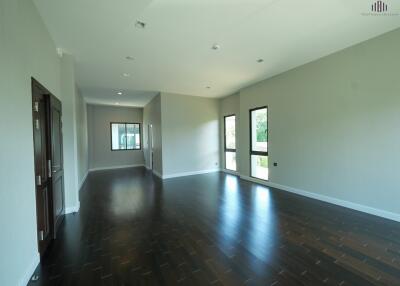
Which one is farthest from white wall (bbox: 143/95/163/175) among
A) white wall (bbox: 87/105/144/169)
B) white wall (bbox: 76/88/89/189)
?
white wall (bbox: 76/88/89/189)

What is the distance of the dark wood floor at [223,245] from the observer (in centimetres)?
198

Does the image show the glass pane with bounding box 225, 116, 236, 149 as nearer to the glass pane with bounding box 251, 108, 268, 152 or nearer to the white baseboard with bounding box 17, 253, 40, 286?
the glass pane with bounding box 251, 108, 268, 152

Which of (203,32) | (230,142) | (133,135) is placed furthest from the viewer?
(133,135)

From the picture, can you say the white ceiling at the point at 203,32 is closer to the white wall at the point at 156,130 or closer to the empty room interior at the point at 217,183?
the empty room interior at the point at 217,183

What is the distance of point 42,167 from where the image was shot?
251cm

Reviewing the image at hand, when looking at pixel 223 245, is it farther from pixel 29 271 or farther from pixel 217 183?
pixel 217 183

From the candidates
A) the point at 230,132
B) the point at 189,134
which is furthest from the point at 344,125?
the point at 189,134

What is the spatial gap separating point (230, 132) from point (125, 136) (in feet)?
18.9

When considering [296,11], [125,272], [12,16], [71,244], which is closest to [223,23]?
[296,11]

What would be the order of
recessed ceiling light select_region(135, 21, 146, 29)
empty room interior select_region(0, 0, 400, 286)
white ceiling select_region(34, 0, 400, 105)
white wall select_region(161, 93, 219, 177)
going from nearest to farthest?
1. empty room interior select_region(0, 0, 400, 286)
2. white ceiling select_region(34, 0, 400, 105)
3. recessed ceiling light select_region(135, 21, 146, 29)
4. white wall select_region(161, 93, 219, 177)

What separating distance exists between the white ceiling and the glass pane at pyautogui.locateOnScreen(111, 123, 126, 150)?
5.21 m

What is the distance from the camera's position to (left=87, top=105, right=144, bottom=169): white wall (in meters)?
9.26

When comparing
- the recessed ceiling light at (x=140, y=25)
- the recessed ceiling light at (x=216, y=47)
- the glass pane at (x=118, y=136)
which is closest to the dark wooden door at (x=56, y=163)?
the recessed ceiling light at (x=140, y=25)

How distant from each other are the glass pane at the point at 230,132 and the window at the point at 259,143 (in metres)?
1.34
